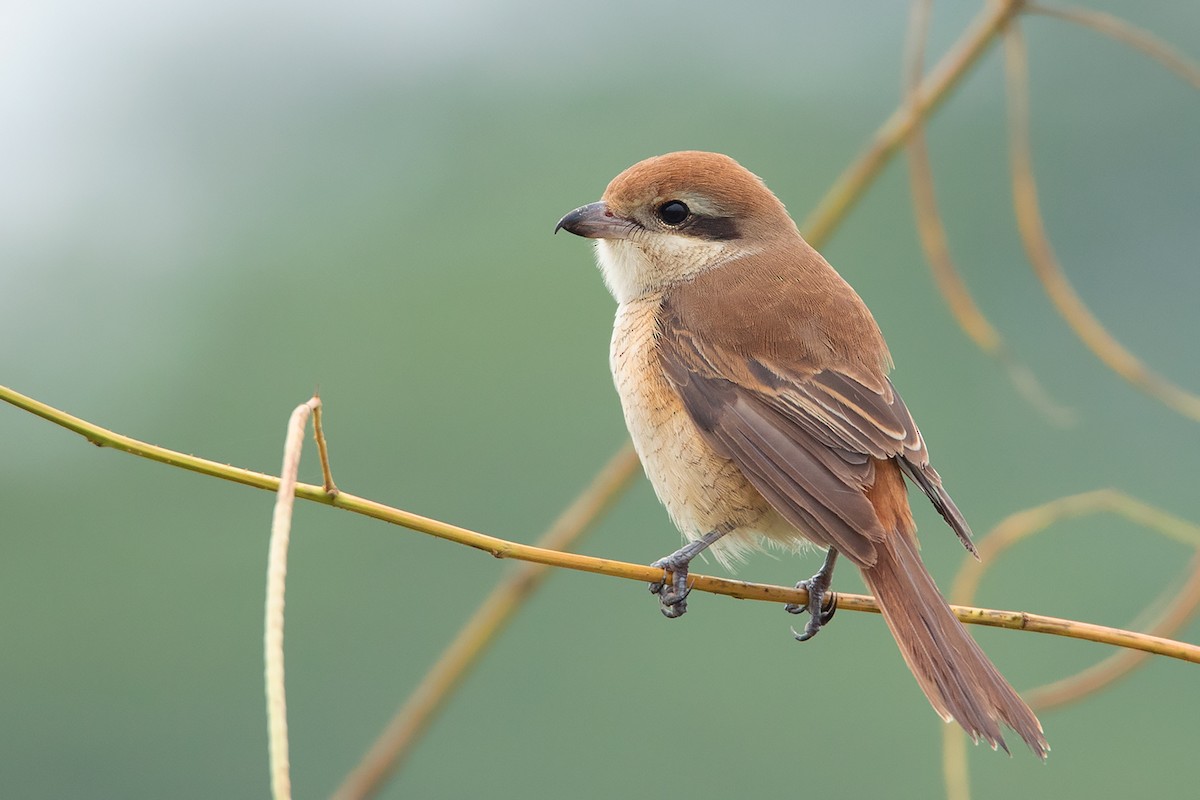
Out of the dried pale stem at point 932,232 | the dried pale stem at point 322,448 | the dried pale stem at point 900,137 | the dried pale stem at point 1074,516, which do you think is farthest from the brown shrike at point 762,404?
the dried pale stem at point 322,448

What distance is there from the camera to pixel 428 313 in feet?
37.2

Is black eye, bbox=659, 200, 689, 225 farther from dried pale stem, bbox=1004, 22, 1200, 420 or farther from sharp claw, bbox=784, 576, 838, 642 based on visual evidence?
sharp claw, bbox=784, 576, 838, 642

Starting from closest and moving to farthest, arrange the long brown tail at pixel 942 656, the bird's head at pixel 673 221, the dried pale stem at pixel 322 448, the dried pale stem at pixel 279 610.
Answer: the dried pale stem at pixel 279 610
the dried pale stem at pixel 322 448
the long brown tail at pixel 942 656
the bird's head at pixel 673 221

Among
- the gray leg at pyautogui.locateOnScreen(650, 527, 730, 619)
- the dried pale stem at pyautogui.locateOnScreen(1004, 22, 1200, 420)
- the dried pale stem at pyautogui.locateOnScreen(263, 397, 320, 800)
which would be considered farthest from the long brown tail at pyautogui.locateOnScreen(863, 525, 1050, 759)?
the dried pale stem at pyautogui.locateOnScreen(263, 397, 320, 800)

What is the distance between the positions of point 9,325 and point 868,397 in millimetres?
9346

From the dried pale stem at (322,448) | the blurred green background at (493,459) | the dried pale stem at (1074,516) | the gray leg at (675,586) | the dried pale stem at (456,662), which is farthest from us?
the blurred green background at (493,459)

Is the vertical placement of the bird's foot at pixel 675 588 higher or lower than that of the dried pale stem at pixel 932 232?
lower

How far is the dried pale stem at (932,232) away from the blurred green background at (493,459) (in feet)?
9.71

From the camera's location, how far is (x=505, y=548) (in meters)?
1.87

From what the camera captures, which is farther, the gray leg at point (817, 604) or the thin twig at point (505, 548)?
the gray leg at point (817, 604)

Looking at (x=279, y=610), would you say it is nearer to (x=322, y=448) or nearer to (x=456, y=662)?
(x=322, y=448)

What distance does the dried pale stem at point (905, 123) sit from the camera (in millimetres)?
2775

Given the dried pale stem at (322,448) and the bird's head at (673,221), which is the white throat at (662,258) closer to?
the bird's head at (673,221)

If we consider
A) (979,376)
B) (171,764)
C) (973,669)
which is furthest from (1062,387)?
(973,669)
